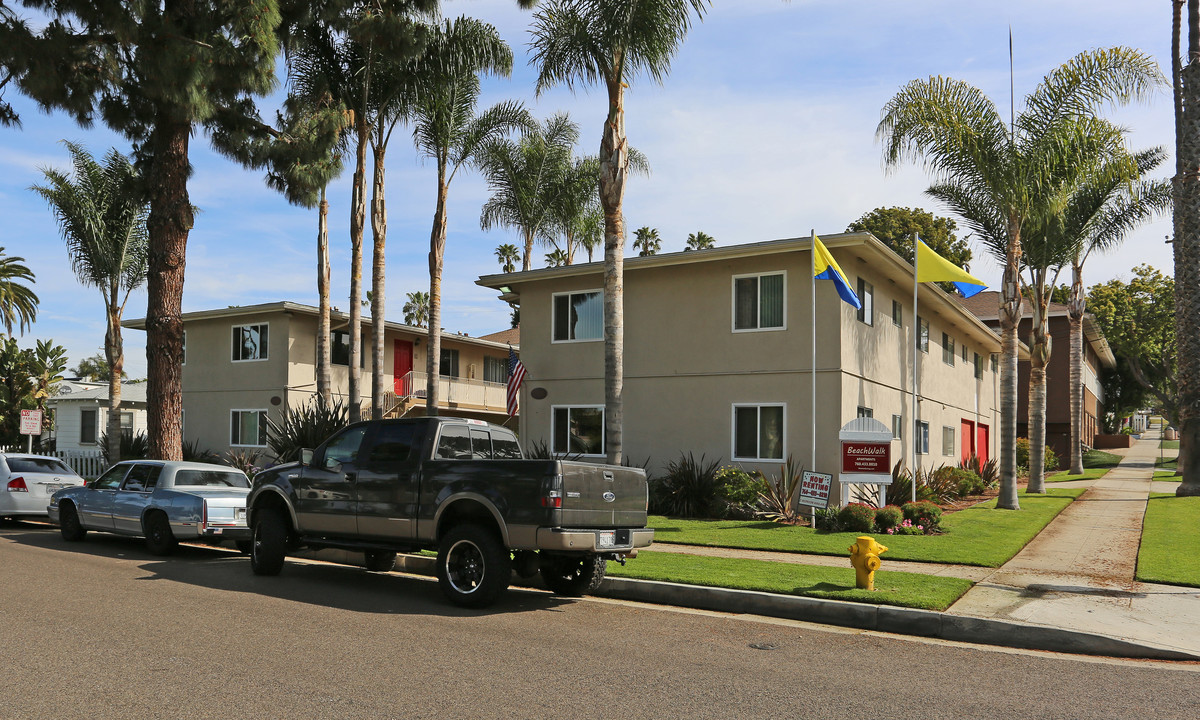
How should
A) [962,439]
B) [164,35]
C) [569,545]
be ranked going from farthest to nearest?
1. [962,439]
2. [164,35]
3. [569,545]

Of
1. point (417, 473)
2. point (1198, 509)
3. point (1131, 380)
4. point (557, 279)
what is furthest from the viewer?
point (1131, 380)

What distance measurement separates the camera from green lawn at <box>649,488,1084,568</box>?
12.5 meters

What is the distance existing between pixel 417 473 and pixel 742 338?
11.1 metres

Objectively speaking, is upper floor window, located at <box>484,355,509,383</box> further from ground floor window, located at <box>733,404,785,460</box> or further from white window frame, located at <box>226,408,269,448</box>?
ground floor window, located at <box>733,404,785,460</box>

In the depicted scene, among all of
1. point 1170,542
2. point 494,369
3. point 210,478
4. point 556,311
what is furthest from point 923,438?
point 210,478

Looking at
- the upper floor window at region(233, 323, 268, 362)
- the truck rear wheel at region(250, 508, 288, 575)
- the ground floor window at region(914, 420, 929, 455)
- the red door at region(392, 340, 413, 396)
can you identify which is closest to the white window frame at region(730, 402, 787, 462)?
the ground floor window at region(914, 420, 929, 455)

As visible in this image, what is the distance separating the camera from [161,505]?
1341cm

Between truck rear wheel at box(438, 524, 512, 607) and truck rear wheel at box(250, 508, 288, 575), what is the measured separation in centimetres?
277

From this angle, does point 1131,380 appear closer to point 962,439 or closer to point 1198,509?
point 962,439

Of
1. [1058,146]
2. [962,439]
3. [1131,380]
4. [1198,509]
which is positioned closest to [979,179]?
[1058,146]

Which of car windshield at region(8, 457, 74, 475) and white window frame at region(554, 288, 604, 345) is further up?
white window frame at region(554, 288, 604, 345)

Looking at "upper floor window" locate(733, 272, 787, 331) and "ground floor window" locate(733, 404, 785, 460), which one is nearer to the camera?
"ground floor window" locate(733, 404, 785, 460)

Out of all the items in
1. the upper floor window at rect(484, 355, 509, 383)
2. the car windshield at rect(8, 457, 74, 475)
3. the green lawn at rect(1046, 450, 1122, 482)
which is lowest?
the green lawn at rect(1046, 450, 1122, 482)

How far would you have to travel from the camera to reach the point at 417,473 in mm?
9938
